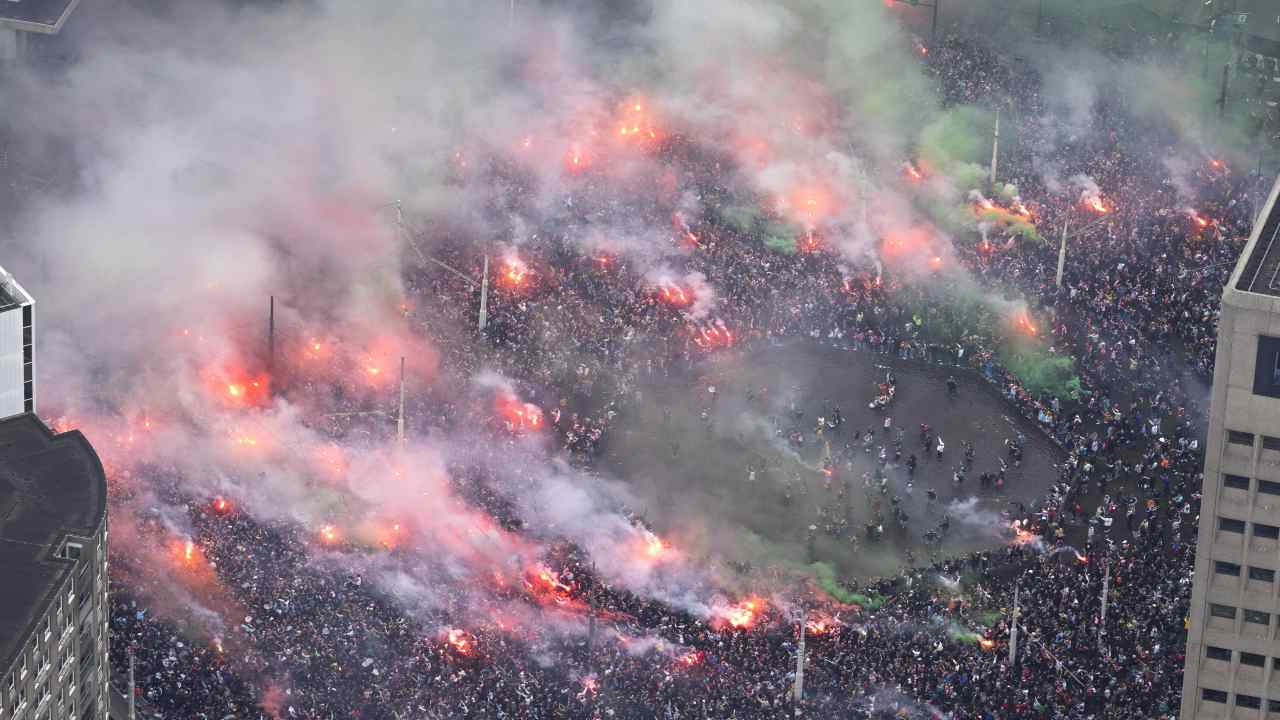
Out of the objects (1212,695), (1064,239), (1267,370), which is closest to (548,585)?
(1212,695)

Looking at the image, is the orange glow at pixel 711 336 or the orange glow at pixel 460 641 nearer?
the orange glow at pixel 460 641

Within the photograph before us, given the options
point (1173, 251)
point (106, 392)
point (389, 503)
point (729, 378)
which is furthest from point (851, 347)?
point (106, 392)

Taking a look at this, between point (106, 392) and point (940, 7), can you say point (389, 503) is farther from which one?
point (940, 7)

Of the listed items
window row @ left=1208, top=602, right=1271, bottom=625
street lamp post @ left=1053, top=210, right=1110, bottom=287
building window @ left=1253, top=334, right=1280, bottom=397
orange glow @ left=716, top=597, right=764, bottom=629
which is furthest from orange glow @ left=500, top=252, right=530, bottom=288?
building window @ left=1253, top=334, right=1280, bottom=397

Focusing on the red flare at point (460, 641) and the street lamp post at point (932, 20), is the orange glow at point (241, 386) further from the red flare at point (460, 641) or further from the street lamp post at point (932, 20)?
the street lamp post at point (932, 20)

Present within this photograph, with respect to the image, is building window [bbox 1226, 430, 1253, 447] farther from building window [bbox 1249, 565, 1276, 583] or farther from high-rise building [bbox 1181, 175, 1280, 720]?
building window [bbox 1249, 565, 1276, 583]

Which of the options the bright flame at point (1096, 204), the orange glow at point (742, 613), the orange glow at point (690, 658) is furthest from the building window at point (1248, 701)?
the bright flame at point (1096, 204)

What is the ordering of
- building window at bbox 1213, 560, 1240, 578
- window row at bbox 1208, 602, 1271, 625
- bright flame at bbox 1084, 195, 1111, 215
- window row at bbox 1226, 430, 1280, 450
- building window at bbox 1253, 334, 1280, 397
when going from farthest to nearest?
bright flame at bbox 1084, 195, 1111, 215, window row at bbox 1208, 602, 1271, 625, building window at bbox 1213, 560, 1240, 578, window row at bbox 1226, 430, 1280, 450, building window at bbox 1253, 334, 1280, 397
